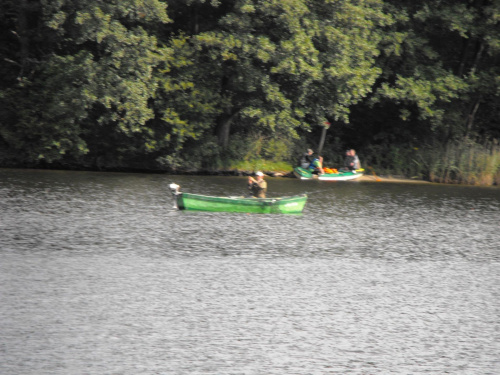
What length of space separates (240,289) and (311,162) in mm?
24524

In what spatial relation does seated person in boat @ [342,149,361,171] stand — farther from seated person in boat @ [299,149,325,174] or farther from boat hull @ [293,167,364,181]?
seated person in boat @ [299,149,325,174]

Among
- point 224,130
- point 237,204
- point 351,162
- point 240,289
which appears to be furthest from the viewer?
point 351,162

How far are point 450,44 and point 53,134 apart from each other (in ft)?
75.5

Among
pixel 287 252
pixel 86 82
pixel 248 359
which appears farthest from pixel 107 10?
pixel 248 359

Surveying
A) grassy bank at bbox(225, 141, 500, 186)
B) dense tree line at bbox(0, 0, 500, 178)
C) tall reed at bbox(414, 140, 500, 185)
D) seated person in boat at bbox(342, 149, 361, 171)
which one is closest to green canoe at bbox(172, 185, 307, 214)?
dense tree line at bbox(0, 0, 500, 178)

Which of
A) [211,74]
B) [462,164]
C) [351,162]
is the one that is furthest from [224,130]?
[462,164]

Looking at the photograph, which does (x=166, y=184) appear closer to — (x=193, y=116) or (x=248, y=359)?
(x=193, y=116)

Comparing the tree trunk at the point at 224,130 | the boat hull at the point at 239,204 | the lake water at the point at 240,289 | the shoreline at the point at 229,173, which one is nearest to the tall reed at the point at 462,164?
the shoreline at the point at 229,173

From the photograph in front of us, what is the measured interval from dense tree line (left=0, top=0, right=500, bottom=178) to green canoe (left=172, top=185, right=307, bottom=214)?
1044cm

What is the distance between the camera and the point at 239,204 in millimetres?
24422

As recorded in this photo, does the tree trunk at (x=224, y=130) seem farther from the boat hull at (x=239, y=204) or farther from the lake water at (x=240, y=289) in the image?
the boat hull at (x=239, y=204)

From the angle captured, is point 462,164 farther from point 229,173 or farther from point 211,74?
point 211,74

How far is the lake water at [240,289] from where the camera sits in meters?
10.6

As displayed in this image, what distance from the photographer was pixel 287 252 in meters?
18.6
